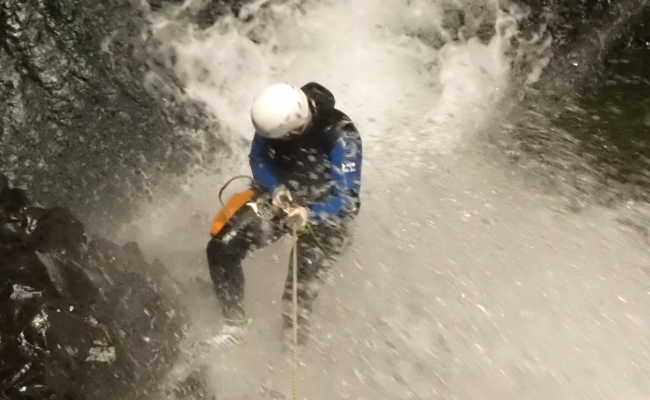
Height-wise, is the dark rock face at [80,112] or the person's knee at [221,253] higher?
the person's knee at [221,253]

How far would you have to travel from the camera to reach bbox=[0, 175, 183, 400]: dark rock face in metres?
3.37

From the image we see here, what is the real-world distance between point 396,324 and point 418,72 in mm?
2799

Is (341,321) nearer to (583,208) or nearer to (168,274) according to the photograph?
(168,274)

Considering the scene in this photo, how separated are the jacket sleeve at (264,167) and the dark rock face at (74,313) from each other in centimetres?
101

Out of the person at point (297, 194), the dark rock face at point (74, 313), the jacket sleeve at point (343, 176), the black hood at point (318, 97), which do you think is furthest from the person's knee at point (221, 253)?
the black hood at point (318, 97)

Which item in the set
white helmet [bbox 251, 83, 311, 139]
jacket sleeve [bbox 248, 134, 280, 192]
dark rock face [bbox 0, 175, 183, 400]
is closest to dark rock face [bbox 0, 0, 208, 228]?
dark rock face [bbox 0, 175, 183, 400]

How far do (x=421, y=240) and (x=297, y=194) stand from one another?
126 cm

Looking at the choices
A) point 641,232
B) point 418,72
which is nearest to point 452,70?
point 418,72

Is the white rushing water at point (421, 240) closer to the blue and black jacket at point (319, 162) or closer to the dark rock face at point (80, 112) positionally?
the dark rock face at point (80, 112)

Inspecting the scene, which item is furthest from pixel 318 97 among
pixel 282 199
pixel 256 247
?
pixel 256 247

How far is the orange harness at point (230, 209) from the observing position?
3.56 m

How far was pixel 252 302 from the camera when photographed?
400cm

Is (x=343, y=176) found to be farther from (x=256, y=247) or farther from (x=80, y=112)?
(x=80, y=112)

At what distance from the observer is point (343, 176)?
336cm
